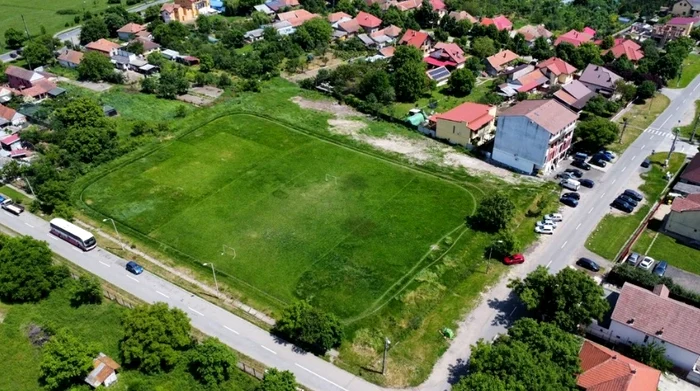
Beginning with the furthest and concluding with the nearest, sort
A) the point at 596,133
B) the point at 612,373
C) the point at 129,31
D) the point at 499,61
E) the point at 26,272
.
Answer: the point at 129,31, the point at 499,61, the point at 596,133, the point at 26,272, the point at 612,373

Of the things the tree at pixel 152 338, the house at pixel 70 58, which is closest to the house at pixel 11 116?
the house at pixel 70 58

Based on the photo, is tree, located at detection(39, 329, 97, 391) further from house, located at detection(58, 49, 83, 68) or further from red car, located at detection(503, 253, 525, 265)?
house, located at detection(58, 49, 83, 68)

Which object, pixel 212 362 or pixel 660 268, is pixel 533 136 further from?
pixel 212 362

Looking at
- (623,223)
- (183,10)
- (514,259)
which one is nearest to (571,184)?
(623,223)

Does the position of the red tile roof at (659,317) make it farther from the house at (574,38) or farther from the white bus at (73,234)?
the house at (574,38)

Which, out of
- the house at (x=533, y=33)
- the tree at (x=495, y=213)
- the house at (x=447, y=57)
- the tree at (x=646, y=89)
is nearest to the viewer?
the tree at (x=495, y=213)

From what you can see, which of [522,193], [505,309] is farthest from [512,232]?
[505,309]
